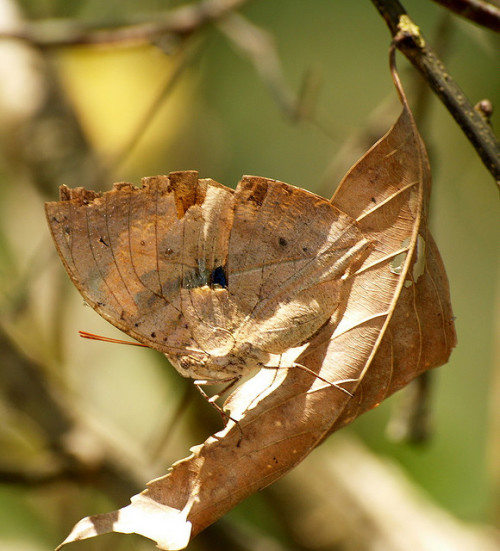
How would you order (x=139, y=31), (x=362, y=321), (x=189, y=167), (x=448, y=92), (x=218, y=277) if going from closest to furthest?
(x=448, y=92)
(x=362, y=321)
(x=218, y=277)
(x=139, y=31)
(x=189, y=167)

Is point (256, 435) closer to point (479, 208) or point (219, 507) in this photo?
point (219, 507)

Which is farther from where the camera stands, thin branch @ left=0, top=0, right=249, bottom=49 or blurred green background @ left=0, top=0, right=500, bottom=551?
blurred green background @ left=0, top=0, right=500, bottom=551

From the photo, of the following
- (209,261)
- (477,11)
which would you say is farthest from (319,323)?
(477,11)

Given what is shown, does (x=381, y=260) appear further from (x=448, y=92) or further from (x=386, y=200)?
(x=448, y=92)

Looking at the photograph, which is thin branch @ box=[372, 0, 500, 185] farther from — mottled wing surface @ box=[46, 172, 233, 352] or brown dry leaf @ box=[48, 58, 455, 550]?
mottled wing surface @ box=[46, 172, 233, 352]

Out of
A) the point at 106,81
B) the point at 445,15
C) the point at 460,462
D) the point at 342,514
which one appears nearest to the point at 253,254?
the point at 445,15

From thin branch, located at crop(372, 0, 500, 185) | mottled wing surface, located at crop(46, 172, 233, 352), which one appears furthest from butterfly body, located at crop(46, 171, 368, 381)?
thin branch, located at crop(372, 0, 500, 185)

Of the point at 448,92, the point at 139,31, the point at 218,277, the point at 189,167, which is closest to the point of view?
the point at 448,92
